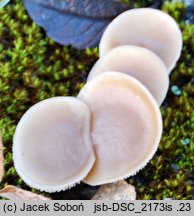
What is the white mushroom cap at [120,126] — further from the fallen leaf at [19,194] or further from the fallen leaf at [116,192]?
the fallen leaf at [19,194]

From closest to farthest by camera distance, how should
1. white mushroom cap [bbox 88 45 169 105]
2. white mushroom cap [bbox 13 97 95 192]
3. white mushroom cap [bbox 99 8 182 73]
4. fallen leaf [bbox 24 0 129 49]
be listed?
1. white mushroom cap [bbox 13 97 95 192]
2. white mushroom cap [bbox 88 45 169 105]
3. white mushroom cap [bbox 99 8 182 73]
4. fallen leaf [bbox 24 0 129 49]

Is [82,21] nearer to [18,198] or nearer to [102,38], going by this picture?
[102,38]

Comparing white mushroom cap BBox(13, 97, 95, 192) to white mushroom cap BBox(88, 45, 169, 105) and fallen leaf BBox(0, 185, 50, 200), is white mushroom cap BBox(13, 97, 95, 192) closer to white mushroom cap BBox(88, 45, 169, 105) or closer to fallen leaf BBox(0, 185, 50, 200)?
fallen leaf BBox(0, 185, 50, 200)

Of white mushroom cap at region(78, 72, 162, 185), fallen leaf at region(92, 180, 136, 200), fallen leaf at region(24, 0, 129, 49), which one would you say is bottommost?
fallen leaf at region(92, 180, 136, 200)

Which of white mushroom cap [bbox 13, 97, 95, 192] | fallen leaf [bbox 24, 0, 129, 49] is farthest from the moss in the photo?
white mushroom cap [bbox 13, 97, 95, 192]

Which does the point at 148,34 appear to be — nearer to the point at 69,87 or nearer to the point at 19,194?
the point at 69,87

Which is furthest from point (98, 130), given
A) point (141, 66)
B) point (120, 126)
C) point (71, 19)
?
point (71, 19)
